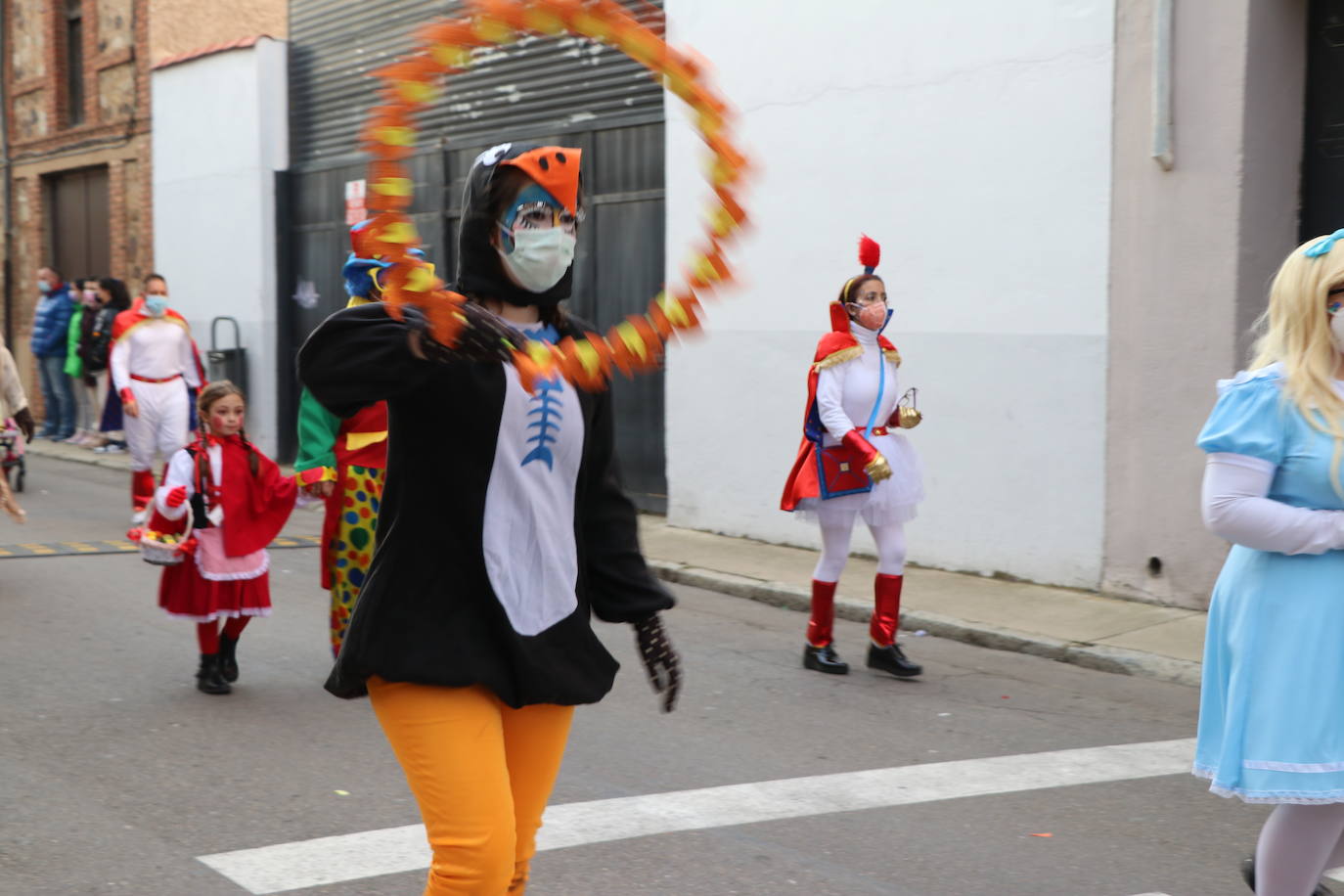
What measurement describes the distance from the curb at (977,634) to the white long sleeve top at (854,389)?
A: 1703 mm

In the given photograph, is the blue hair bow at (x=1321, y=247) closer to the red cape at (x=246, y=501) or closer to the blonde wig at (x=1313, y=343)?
the blonde wig at (x=1313, y=343)

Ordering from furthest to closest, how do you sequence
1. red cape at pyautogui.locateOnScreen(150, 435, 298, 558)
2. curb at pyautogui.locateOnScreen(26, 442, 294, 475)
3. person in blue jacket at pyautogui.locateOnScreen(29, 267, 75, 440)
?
person in blue jacket at pyautogui.locateOnScreen(29, 267, 75, 440), curb at pyautogui.locateOnScreen(26, 442, 294, 475), red cape at pyautogui.locateOnScreen(150, 435, 298, 558)

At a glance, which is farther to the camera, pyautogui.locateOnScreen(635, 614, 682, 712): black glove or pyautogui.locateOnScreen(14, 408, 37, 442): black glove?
pyautogui.locateOnScreen(14, 408, 37, 442): black glove

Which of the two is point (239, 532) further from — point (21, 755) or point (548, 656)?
point (548, 656)

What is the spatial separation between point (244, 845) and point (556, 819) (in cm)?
97

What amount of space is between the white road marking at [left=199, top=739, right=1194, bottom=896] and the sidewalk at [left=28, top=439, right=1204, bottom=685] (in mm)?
1640

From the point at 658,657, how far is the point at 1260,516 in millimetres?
1375

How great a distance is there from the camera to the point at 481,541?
10.1 feet

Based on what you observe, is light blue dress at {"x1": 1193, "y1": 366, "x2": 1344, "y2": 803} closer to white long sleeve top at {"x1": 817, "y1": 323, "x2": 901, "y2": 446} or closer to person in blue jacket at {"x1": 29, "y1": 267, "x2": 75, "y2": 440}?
white long sleeve top at {"x1": 817, "y1": 323, "x2": 901, "y2": 446}

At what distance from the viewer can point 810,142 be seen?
36.3ft

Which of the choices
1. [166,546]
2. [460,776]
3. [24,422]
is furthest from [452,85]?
[460,776]

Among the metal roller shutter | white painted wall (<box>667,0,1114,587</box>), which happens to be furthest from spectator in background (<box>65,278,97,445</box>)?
white painted wall (<box>667,0,1114,587</box>)

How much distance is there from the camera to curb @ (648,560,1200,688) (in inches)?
304

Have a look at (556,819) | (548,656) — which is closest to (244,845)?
(556,819)
